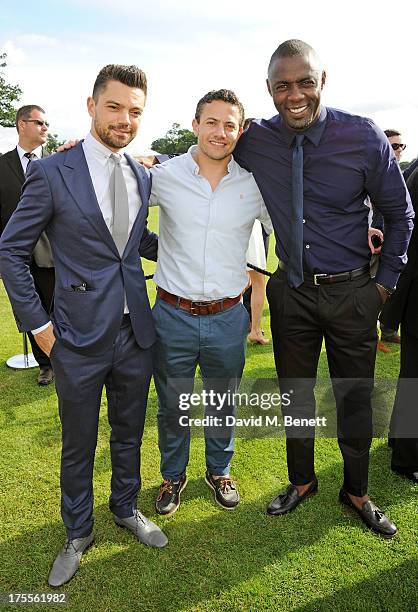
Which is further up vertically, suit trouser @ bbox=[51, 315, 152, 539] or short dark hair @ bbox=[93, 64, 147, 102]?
short dark hair @ bbox=[93, 64, 147, 102]

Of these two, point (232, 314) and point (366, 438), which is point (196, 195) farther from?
point (366, 438)

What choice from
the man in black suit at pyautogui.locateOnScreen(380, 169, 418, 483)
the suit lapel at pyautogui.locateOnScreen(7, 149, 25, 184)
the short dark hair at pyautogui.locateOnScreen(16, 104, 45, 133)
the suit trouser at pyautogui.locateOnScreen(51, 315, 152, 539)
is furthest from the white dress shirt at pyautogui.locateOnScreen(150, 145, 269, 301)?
the short dark hair at pyautogui.locateOnScreen(16, 104, 45, 133)

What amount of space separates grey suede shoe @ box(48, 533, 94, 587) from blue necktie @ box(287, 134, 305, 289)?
1.98 m

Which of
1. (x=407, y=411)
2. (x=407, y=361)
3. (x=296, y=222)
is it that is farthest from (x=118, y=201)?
(x=407, y=411)

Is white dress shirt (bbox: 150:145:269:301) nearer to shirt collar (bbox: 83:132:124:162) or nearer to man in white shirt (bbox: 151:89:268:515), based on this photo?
man in white shirt (bbox: 151:89:268:515)

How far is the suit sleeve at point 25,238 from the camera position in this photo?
7.75ft

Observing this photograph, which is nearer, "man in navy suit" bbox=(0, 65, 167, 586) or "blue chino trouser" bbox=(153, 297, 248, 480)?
"man in navy suit" bbox=(0, 65, 167, 586)

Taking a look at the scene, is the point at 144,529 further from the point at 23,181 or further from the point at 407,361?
the point at 23,181

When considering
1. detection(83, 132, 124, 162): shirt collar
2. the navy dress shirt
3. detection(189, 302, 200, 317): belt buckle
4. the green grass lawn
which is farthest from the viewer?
detection(189, 302, 200, 317): belt buckle

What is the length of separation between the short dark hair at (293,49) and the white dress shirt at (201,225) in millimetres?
658

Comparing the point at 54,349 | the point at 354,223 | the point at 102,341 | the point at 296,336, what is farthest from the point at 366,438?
the point at 54,349

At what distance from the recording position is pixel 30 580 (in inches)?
107

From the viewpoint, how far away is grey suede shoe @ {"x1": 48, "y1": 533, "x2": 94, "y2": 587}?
2.70 m

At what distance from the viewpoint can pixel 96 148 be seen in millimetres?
2523
